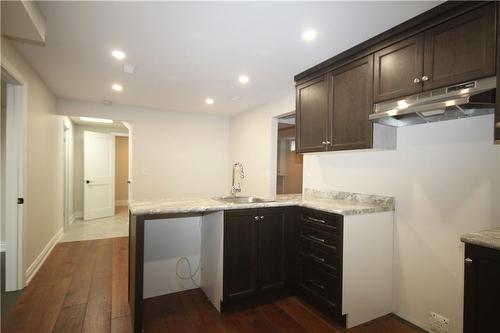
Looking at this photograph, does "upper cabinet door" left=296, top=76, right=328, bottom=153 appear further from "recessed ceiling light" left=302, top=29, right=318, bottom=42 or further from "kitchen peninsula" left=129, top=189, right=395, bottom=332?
"kitchen peninsula" left=129, top=189, right=395, bottom=332

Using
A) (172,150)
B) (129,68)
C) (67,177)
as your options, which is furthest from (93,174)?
(129,68)

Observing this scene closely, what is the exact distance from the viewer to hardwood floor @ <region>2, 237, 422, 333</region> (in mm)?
2082

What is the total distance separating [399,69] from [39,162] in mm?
4037

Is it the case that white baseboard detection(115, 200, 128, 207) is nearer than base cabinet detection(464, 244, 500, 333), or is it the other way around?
base cabinet detection(464, 244, 500, 333)

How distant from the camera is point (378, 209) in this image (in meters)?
2.28

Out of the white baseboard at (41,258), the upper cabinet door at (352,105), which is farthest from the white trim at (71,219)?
the upper cabinet door at (352,105)

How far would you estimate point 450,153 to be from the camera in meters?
1.96

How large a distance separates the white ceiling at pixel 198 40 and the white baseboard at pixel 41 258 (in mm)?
2272

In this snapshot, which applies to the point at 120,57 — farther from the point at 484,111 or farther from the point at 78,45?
the point at 484,111

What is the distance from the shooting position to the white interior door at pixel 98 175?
591 cm

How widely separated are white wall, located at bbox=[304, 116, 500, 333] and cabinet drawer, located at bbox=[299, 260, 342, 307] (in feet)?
2.05

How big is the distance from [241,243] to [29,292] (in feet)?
7.32

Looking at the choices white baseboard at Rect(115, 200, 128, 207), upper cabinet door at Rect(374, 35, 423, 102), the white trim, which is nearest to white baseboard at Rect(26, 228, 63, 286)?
the white trim

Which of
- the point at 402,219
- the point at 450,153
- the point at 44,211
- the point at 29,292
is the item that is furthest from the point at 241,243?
the point at 44,211
